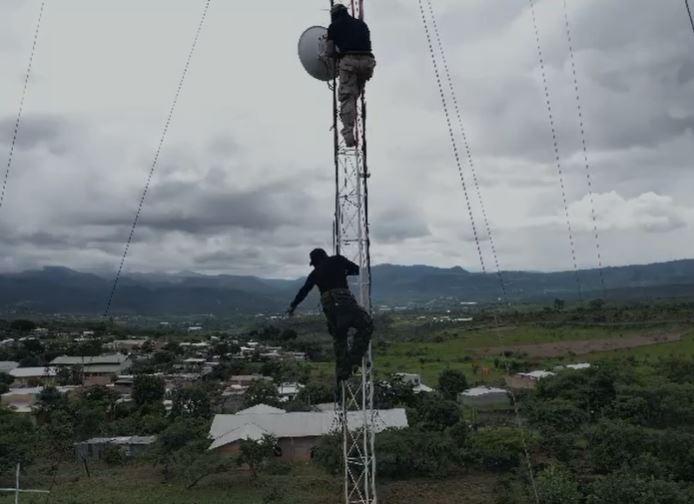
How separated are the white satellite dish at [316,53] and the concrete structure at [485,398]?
25.1 meters

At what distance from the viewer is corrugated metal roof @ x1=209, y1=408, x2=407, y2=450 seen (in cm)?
2153

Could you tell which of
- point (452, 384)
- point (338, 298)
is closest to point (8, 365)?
point (452, 384)

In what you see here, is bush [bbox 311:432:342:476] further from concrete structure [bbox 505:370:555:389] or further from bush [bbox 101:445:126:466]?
concrete structure [bbox 505:370:555:389]

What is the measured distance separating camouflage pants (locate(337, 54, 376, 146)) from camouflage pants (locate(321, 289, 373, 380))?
273 centimetres

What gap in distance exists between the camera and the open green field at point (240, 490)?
15.9 meters

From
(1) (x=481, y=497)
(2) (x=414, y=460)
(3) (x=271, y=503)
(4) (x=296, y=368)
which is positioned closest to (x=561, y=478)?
(1) (x=481, y=497)

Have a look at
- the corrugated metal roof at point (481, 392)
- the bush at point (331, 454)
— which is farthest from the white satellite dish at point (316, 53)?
the corrugated metal roof at point (481, 392)

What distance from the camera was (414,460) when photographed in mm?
17531

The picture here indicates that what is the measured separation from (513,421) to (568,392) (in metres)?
2.63

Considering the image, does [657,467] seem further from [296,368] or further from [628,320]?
[628,320]

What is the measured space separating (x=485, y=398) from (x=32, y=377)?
105 ft

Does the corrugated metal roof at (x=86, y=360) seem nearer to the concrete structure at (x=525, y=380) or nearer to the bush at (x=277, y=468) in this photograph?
the concrete structure at (x=525, y=380)

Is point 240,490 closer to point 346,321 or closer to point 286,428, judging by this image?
point 286,428

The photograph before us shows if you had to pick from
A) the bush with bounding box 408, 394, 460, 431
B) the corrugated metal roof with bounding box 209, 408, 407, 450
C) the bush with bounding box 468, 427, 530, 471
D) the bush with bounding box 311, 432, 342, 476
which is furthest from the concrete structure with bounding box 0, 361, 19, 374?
the bush with bounding box 468, 427, 530, 471
